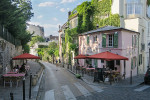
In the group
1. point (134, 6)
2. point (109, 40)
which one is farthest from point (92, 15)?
point (109, 40)

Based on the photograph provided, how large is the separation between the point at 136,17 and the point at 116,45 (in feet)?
30.6

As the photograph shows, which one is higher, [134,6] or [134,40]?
[134,6]

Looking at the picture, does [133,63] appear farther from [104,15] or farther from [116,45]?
[104,15]

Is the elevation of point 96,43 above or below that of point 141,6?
below

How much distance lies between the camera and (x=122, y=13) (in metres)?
25.2

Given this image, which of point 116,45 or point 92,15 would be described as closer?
point 116,45

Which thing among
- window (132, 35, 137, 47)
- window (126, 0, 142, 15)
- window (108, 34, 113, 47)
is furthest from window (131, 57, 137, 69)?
window (126, 0, 142, 15)

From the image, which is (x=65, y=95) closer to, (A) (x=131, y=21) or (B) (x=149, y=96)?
(B) (x=149, y=96)

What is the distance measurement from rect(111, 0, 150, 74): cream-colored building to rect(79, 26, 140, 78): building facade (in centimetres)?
271

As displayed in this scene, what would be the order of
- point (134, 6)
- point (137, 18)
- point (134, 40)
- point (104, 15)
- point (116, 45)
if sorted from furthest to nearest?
point (104, 15), point (134, 6), point (137, 18), point (134, 40), point (116, 45)

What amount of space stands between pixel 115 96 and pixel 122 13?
18324mm

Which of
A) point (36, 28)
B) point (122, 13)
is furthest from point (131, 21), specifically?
point (36, 28)

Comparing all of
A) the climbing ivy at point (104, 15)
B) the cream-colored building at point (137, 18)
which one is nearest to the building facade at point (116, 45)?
the cream-colored building at point (137, 18)

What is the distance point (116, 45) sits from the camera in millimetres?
17641
